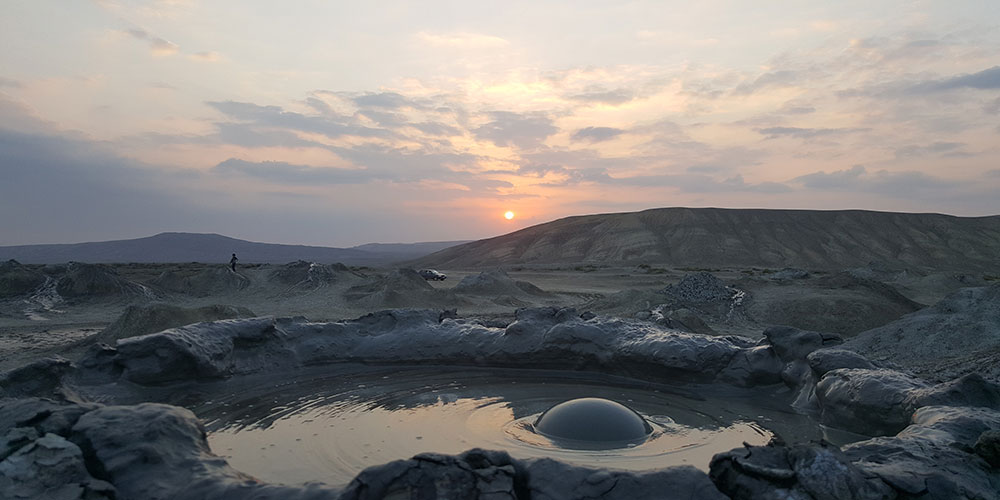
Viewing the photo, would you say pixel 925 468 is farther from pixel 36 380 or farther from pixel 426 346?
pixel 36 380

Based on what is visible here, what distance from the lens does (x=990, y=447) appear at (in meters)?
4.51

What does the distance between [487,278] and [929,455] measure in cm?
2305

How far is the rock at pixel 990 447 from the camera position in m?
4.48

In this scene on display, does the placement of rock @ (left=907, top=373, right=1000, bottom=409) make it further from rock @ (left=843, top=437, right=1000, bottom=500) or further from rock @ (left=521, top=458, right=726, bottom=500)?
rock @ (left=521, top=458, right=726, bottom=500)

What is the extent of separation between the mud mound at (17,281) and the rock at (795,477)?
26.9 m

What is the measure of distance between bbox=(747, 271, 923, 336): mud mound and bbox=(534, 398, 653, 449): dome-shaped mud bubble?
12.2m

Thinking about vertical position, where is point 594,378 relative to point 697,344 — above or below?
below

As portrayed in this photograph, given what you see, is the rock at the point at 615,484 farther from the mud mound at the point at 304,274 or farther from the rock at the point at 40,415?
the mud mound at the point at 304,274

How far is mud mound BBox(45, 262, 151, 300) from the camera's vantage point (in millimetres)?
23234

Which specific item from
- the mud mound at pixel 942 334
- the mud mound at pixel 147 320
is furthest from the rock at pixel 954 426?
the mud mound at pixel 147 320

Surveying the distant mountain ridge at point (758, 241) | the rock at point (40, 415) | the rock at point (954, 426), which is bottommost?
the rock at point (954, 426)

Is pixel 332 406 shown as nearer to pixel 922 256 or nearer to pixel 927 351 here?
pixel 927 351

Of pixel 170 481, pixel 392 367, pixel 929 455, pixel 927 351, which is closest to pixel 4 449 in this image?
pixel 170 481

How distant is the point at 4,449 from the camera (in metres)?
4.34
